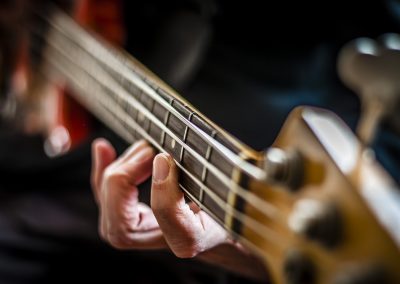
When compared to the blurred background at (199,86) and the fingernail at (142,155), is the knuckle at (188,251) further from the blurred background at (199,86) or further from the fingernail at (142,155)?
the blurred background at (199,86)

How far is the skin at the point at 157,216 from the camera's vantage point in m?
0.44

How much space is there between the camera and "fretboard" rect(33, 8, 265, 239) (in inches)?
14.5

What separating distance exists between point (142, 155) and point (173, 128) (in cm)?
7

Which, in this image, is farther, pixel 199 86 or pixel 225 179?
pixel 199 86

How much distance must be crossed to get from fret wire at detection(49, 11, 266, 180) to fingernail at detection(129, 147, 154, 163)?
0.14 ft

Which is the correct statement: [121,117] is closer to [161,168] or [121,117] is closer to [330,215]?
[161,168]

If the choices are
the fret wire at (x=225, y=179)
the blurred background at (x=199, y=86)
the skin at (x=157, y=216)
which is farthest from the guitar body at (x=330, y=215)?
the blurred background at (x=199, y=86)

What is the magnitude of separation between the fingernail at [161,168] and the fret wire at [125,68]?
0.03 m

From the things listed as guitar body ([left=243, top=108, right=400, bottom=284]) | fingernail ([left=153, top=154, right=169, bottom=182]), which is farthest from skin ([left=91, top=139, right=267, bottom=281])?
guitar body ([left=243, top=108, right=400, bottom=284])

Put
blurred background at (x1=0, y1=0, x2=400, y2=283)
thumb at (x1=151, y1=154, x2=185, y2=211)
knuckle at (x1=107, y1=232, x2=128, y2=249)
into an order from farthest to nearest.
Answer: blurred background at (x1=0, y1=0, x2=400, y2=283)
knuckle at (x1=107, y1=232, x2=128, y2=249)
thumb at (x1=151, y1=154, x2=185, y2=211)

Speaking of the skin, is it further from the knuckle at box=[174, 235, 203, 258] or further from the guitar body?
the guitar body

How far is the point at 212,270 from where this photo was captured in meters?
0.59

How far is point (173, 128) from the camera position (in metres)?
0.44

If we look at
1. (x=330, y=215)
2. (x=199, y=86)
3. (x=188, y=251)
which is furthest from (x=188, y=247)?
(x=199, y=86)
